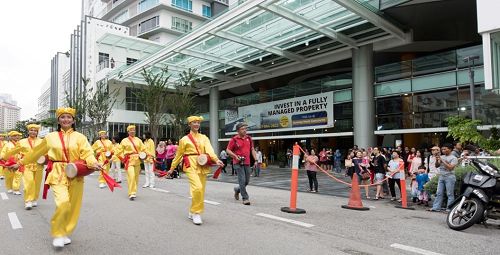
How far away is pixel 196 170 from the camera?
7160 millimetres

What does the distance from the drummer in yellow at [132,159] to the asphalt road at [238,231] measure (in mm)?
824

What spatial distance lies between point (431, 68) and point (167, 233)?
62.5 feet

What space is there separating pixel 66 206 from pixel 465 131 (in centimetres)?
1330

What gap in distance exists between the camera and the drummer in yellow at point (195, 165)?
693cm

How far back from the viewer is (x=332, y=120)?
25.0 meters

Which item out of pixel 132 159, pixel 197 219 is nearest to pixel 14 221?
pixel 197 219

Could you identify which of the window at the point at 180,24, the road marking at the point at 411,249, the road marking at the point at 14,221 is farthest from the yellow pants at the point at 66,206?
the window at the point at 180,24

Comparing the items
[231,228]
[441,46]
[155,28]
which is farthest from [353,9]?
[155,28]

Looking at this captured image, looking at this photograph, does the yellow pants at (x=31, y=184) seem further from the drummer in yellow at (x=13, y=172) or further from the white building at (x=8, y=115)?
the white building at (x=8, y=115)

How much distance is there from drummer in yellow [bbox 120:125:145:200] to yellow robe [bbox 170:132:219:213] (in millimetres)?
3255

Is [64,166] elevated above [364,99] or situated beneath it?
situated beneath

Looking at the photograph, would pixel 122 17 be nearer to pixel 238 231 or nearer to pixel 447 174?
pixel 447 174

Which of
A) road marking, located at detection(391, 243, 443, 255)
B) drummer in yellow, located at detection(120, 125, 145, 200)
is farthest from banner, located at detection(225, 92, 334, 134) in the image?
road marking, located at detection(391, 243, 443, 255)

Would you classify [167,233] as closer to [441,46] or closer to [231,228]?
[231,228]
